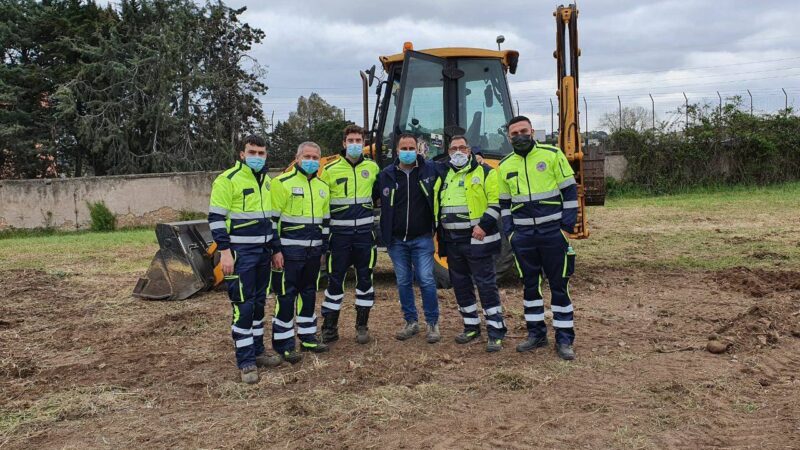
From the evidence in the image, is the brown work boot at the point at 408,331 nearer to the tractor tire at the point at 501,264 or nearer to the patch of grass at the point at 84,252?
the tractor tire at the point at 501,264

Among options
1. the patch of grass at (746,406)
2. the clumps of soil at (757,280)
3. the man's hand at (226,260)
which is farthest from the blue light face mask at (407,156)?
the clumps of soil at (757,280)

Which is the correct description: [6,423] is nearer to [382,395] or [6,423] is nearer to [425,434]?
[382,395]

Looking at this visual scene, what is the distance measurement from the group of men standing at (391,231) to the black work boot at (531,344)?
1cm

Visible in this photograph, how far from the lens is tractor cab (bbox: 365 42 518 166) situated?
23.9 ft

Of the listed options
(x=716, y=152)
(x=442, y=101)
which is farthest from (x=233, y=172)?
(x=716, y=152)

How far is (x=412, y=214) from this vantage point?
5402 millimetres

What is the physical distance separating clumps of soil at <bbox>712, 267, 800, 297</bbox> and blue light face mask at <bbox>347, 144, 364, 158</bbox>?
4493 mm

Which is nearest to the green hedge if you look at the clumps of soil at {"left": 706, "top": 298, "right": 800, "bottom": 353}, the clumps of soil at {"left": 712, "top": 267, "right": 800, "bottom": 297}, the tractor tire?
the clumps of soil at {"left": 712, "top": 267, "right": 800, "bottom": 297}

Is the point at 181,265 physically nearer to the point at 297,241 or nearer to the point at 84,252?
the point at 297,241

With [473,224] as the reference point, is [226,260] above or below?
below

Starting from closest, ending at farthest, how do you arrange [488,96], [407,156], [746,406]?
[746,406] < [407,156] < [488,96]

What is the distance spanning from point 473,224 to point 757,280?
13.5 feet

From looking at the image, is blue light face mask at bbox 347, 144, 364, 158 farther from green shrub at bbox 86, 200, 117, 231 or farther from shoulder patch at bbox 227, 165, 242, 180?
green shrub at bbox 86, 200, 117, 231

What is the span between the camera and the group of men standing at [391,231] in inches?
186
